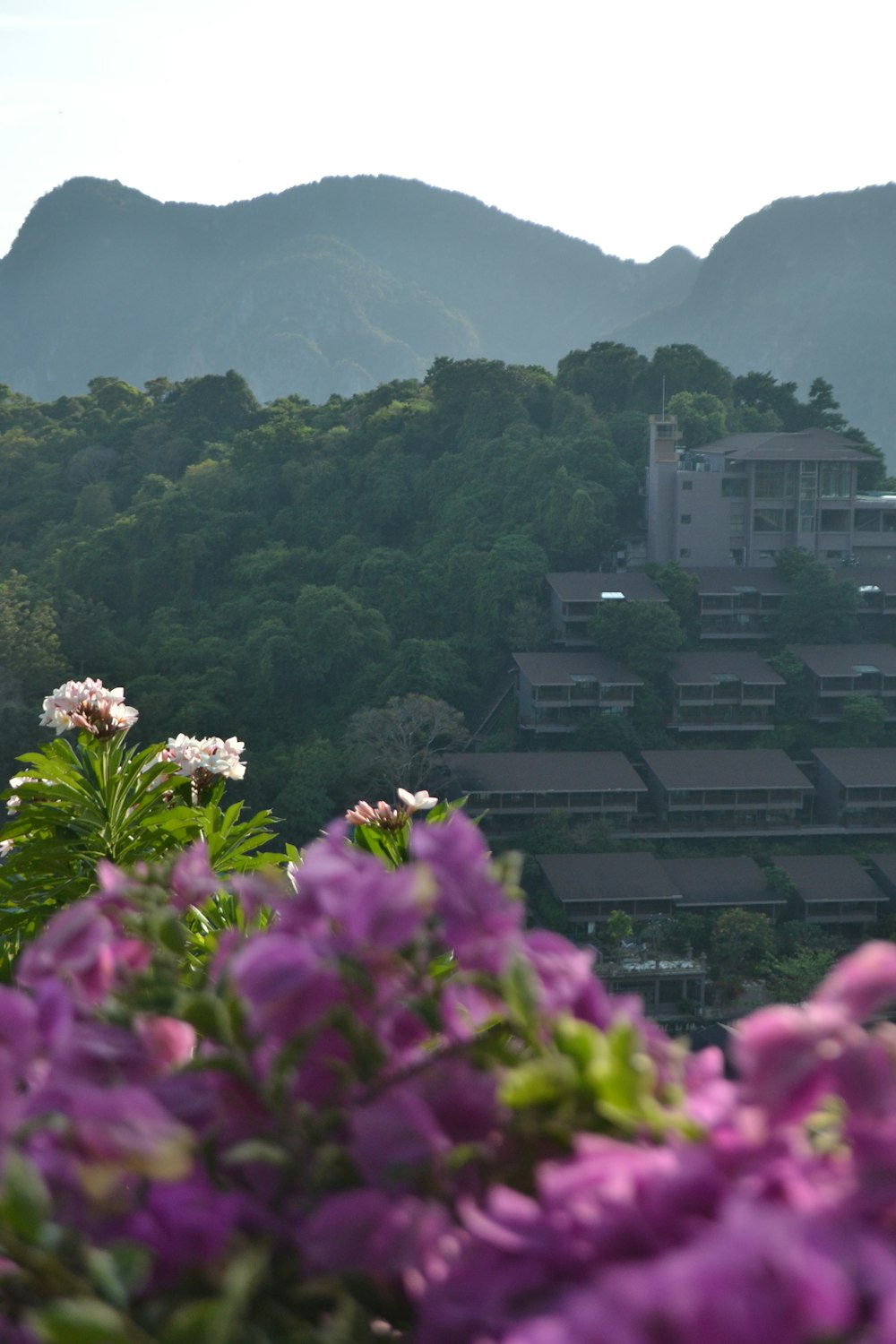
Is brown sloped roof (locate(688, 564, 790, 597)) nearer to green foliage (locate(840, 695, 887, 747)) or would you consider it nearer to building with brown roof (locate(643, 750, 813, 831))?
green foliage (locate(840, 695, 887, 747))

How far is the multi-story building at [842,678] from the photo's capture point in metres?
18.0

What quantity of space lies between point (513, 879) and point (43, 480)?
1060 inches

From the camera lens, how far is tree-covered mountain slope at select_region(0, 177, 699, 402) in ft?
245

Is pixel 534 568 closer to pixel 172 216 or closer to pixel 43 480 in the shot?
pixel 43 480

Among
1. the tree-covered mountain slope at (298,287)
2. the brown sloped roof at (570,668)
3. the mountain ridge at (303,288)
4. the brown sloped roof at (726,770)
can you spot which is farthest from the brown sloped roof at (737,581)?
the tree-covered mountain slope at (298,287)

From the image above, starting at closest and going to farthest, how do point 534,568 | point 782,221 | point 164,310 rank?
point 534,568 → point 782,221 → point 164,310

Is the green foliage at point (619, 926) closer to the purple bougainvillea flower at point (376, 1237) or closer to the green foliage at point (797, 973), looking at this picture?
the green foliage at point (797, 973)

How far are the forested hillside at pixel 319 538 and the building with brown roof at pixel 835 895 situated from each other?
4.74m

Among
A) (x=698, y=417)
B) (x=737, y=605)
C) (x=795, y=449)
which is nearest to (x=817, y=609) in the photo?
(x=737, y=605)

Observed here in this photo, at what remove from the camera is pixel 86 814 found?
6.56 ft

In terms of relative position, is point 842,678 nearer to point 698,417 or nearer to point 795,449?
point 795,449

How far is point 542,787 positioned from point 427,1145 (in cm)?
1524

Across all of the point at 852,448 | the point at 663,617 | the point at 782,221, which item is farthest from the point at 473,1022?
the point at 782,221

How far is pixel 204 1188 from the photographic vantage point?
43 cm
